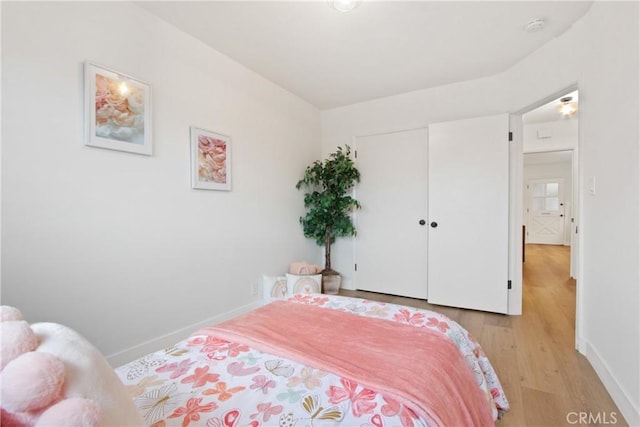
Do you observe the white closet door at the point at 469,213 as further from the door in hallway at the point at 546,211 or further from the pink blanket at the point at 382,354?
the door in hallway at the point at 546,211

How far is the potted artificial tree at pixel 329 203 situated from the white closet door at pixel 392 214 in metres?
0.20

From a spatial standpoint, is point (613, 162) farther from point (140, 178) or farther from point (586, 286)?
point (140, 178)

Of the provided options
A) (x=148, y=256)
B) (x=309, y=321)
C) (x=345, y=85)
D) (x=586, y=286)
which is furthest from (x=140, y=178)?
(x=586, y=286)

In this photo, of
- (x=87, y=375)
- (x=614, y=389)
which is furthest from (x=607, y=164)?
(x=87, y=375)

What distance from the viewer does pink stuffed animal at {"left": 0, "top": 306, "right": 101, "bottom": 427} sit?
1.48 feet

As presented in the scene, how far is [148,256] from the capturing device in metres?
2.05

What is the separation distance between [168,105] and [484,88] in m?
2.98

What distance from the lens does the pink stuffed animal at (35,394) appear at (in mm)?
450

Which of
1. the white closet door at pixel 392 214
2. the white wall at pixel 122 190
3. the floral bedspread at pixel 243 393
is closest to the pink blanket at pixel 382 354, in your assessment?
the floral bedspread at pixel 243 393

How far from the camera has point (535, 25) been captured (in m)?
2.16

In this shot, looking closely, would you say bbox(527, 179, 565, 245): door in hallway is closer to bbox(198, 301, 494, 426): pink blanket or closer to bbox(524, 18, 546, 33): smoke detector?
bbox(524, 18, 546, 33): smoke detector

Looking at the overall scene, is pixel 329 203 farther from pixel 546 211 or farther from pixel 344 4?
pixel 546 211

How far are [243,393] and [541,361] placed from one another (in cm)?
214

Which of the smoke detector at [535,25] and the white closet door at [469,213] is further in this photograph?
the white closet door at [469,213]
